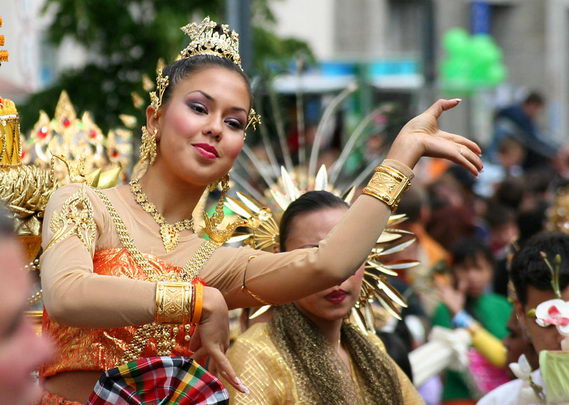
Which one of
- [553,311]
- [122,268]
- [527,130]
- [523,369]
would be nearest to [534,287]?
[523,369]

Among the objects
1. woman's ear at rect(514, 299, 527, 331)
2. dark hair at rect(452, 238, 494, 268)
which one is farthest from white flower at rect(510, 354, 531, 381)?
dark hair at rect(452, 238, 494, 268)

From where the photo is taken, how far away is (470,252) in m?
6.86

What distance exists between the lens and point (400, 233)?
4082 millimetres

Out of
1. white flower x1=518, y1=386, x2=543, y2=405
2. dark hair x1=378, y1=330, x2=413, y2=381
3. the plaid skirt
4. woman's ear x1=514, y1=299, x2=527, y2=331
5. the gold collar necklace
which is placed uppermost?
the gold collar necklace

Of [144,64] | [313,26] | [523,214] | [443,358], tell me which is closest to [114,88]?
[144,64]

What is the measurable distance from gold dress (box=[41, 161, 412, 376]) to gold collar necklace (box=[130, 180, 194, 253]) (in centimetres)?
1

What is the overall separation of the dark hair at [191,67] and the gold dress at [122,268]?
301 mm

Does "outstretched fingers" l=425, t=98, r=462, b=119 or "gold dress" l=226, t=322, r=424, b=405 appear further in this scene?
"gold dress" l=226, t=322, r=424, b=405

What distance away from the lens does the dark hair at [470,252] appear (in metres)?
6.84

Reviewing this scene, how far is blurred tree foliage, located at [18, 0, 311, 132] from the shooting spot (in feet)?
30.5

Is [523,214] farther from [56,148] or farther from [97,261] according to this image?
[97,261]

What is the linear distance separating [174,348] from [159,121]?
0.59 meters

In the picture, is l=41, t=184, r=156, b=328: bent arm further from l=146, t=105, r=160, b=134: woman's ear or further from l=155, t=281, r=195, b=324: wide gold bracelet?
l=146, t=105, r=160, b=134: woman's ear

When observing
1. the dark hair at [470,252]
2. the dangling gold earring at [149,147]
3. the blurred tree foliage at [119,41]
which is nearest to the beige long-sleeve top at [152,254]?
the dangling gold earring at [149,147]
